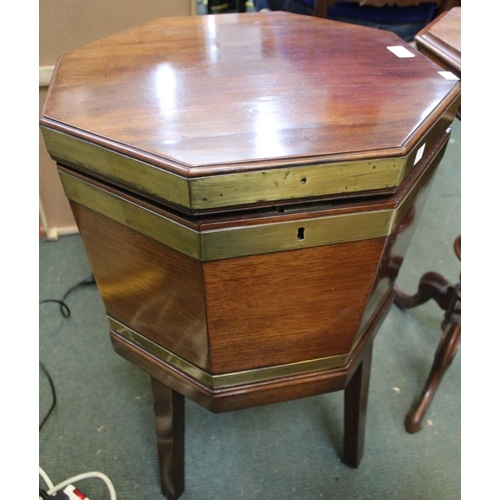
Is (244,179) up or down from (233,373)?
up

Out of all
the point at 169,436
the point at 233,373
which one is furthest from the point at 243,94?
the point at 169,436

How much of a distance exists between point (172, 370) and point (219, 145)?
1.10ft

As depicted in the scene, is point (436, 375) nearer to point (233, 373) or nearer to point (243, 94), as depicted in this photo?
point (233, 373)

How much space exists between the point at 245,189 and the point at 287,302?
16 centimetres

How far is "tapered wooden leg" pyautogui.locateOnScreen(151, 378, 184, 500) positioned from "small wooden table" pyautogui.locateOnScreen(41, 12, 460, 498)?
0.6 inches

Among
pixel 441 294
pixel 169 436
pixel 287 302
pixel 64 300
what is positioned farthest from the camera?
pixel 64 300

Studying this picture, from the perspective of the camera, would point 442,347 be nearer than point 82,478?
No

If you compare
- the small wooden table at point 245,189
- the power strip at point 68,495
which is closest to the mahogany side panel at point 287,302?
the small wooden table at point 245,189

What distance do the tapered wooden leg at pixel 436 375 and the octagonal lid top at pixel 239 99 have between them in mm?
612

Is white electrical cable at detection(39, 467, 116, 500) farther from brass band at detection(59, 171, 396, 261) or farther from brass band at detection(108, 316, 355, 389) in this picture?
brass band at detection(59, 171, 396, 261)

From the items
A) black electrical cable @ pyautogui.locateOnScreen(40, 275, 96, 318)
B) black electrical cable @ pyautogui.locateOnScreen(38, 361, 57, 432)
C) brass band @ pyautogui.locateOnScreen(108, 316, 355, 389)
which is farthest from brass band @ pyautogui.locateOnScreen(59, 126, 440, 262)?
black electrical cable @ pyautogui.locateOnScreen(40, 275, 96, 318)

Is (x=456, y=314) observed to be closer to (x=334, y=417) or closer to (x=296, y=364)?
(x=334, y=417)

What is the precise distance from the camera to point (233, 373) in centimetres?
62
